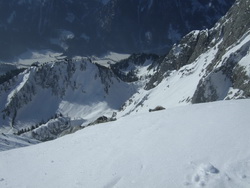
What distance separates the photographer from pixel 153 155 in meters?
23.5

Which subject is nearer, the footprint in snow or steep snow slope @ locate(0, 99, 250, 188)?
the footprint in snow

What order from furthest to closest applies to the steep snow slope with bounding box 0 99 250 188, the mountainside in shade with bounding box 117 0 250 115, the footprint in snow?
the mountainside in shade with bounding box 117 0 250 115, the steep snow slope with bounding box 0 99 250 188, the footprint in snow

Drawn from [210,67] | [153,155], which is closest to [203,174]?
[153,155]

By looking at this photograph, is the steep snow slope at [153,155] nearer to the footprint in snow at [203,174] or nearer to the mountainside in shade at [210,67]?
the footprint in snow at [203,174]

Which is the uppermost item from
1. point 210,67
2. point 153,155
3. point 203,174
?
point 210,67

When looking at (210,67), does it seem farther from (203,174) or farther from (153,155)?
(203,174)

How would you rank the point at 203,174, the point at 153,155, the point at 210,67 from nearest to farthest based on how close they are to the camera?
1. the point at 203,174
2. the point at 153,155
3. the point at 210,67

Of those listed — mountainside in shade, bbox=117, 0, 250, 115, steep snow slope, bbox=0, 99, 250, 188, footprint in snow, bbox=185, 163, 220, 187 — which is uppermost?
mountainside in shade, bbox=117, 0, 250, 115

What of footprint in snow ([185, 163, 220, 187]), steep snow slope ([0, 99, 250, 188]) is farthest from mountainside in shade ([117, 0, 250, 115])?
footprint in snow ([185, 163, 220, 187])

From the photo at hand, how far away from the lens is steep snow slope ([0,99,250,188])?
20.6m

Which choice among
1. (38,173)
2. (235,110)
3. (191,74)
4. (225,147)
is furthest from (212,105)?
(191,74)

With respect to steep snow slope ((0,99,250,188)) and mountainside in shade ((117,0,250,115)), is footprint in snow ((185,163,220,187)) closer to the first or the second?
steep snow slope ((0,99,250,188))

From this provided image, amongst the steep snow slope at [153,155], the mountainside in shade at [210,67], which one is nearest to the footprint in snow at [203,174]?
the steep snow slope at [153,155]

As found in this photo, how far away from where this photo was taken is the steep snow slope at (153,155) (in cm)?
2062
